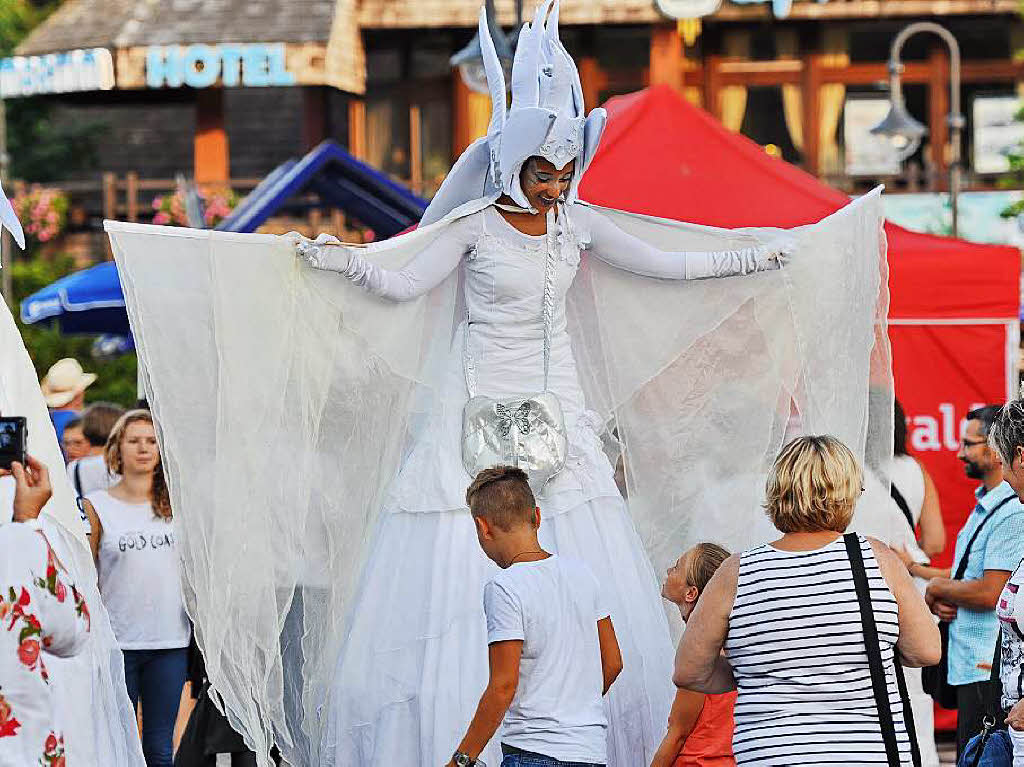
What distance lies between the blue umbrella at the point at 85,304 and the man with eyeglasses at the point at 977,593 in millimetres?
5816

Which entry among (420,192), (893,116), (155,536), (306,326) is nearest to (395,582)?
(306,326)

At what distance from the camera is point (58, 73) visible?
2256cm

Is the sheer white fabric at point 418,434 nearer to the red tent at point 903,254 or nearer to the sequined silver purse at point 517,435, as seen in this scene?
the sequined silver purse at point 517,435

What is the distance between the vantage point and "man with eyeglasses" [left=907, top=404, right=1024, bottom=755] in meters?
5.35

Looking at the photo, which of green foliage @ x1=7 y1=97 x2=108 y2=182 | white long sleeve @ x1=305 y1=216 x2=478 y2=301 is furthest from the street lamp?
green foliage @ x1=7 y1=97 x2=108 y2=182

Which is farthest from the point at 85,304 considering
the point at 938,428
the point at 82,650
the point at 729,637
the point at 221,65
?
the point at 221,65

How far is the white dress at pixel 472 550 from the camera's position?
5109mm

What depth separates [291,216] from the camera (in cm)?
2195

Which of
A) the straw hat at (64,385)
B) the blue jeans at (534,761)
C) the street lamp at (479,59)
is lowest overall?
the blue jeans at (534,761)

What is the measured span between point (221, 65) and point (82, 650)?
59.2ft

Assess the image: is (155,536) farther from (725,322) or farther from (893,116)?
(893,116)

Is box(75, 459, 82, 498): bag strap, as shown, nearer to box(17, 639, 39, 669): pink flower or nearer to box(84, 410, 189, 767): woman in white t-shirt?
box(84, 410, 189, 767): woman in white t-shirt

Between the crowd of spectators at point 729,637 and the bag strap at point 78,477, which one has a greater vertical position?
the bag strap at point 78,477

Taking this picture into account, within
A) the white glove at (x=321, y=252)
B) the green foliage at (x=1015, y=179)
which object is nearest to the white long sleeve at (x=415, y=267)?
the white glove at (x=321, y=252)
